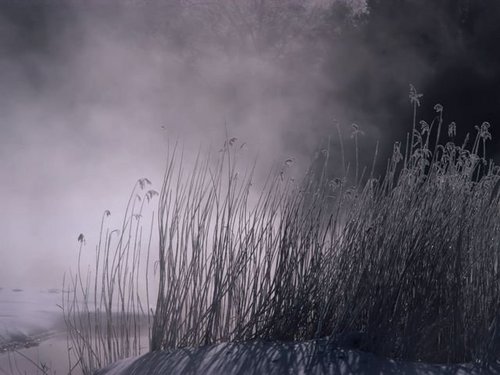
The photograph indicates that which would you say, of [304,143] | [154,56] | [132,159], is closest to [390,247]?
[304,143]

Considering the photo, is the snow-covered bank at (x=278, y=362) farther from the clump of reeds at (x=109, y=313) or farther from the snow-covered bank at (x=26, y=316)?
the snow-covered bank at (x=26, y=316)

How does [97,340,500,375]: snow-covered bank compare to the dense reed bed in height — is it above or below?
below

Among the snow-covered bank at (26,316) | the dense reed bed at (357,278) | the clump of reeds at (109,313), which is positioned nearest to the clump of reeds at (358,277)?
the dense reed bed at (357,278)

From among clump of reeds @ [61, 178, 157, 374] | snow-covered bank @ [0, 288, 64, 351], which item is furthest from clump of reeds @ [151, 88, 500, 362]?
snow-covered bank @ [0, 288, 64, 351]

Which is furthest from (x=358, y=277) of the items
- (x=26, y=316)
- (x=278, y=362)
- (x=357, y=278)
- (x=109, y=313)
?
(x=26, y=316)

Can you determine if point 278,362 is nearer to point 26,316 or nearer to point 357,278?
point 357,278

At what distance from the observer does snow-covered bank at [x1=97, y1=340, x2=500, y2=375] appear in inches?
89.1

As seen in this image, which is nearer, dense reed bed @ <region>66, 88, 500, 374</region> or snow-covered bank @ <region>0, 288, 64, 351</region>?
dense reed bed @ <region>66, 88, 500, 374</region>

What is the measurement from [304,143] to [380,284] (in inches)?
206

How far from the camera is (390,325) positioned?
2.51 meters

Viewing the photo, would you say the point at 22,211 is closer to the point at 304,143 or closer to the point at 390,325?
the point at 304,143

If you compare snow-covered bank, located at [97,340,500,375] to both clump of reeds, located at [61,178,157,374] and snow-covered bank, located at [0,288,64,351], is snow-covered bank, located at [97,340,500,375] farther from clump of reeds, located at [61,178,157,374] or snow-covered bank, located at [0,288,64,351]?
snow-covered bank, located at [0,288,64,351]

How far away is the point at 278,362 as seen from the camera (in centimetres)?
230

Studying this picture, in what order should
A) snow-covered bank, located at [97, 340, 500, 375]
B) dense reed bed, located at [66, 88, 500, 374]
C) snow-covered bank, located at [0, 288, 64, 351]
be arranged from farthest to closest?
snow-covered bank, located at [0, 288, 64, 351] → dense reed bed, located at [66, 88, 500, 374] → snow-covered bank, located at [97, 340, 500, 375]
